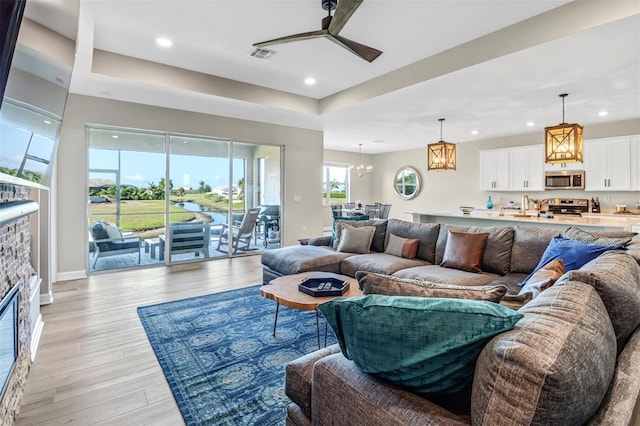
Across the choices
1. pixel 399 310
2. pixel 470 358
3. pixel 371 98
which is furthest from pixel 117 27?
pixel 470 358

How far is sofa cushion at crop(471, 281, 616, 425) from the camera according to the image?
2.32ft

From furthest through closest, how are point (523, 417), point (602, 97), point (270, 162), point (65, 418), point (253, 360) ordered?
point (270, 162) → point (602, 97) → point (253, 360) → point (65, 418) → point (523, 417)

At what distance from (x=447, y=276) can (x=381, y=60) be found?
2.85 metres

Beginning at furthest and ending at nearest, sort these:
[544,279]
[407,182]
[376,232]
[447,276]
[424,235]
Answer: [407,182]
[376,232]
[424,235]
[447,276]
[544,279]

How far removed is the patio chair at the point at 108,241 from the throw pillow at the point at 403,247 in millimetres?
4132

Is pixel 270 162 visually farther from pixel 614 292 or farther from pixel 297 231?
pixel 614 292

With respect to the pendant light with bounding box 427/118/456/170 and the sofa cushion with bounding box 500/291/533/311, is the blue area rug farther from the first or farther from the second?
the pendant light with bounding box 427/118/456/170

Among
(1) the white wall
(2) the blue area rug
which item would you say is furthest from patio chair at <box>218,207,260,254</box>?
(2) the blue area rug

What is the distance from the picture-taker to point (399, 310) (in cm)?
100

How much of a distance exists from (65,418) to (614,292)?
105 inches

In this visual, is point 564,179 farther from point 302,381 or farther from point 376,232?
point 302,381

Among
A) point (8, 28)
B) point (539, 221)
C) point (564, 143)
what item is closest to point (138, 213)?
point (8, 28)

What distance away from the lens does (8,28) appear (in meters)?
0.71

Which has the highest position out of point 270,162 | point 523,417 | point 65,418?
point 270,162
